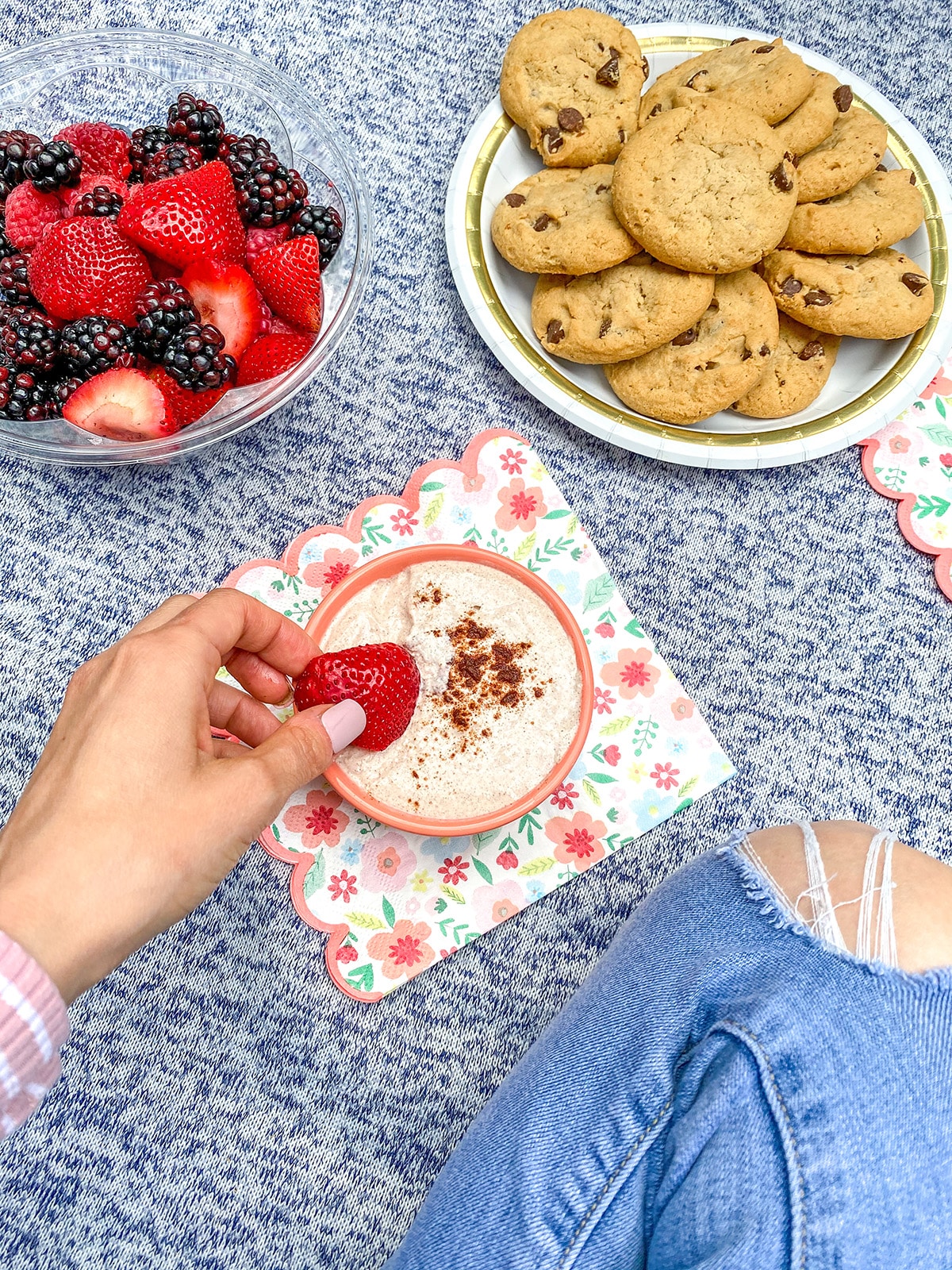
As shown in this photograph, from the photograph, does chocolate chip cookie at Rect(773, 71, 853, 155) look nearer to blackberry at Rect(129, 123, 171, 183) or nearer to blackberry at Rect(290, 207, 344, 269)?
blackberry at Rect(290, 207, 344, 269)

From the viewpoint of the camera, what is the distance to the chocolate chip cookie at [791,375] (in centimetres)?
97

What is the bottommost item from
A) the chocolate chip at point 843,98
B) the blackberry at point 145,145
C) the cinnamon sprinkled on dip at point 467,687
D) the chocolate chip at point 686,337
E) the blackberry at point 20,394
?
the cinnamon sprinkled on dip at point 467,687

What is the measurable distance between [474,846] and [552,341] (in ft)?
1.77

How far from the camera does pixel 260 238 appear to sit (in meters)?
0.92

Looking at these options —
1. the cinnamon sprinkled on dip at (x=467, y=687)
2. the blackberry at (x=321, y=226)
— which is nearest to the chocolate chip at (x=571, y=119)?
the blackberry at (x=321, y=226)

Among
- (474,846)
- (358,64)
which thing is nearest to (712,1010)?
(474,846)

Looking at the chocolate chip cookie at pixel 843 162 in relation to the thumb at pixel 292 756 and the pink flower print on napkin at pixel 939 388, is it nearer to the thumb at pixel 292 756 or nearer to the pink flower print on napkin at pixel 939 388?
the pink flower print on napkin at pixel 939 388

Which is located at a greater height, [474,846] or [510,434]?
[510,434]

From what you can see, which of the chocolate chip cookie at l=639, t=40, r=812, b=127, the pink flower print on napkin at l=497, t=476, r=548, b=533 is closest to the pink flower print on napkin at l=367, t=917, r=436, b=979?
the pink flower print on napkin at l=497, t=476, r=548, b=533

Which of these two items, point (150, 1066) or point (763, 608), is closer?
point (150, 1066)

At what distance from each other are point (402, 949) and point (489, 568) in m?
0.40

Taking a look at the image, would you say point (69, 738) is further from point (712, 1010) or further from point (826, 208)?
point (826, 208)

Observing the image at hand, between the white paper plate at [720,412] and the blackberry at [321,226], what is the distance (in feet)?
0.45

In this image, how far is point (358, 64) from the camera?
44.4 inches
